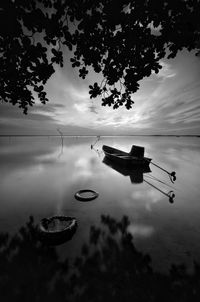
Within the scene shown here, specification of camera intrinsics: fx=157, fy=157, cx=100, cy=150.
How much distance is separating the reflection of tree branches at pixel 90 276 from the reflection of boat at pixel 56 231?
294 mm

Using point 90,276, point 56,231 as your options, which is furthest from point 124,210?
point 90,276

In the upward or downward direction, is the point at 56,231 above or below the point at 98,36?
below

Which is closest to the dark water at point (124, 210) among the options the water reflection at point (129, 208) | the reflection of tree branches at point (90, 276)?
the water reflection at point (129, 208)

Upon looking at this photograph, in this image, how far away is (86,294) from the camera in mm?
3998

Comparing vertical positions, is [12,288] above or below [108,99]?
below

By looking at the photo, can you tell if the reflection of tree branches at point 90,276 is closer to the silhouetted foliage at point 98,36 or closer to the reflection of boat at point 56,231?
the reflection of boat at point 56,231

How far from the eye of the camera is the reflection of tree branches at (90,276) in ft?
13.0

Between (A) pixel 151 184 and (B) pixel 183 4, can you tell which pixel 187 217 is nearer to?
(A) pixel 151 184

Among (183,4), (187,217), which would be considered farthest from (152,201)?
(183,4)

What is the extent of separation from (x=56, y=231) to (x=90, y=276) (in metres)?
1.98

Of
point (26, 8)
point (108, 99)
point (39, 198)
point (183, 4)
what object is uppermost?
point (183, 4)

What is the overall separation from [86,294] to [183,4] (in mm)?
7307

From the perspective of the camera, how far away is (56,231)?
583cm

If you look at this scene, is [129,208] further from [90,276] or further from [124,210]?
[90,276]
